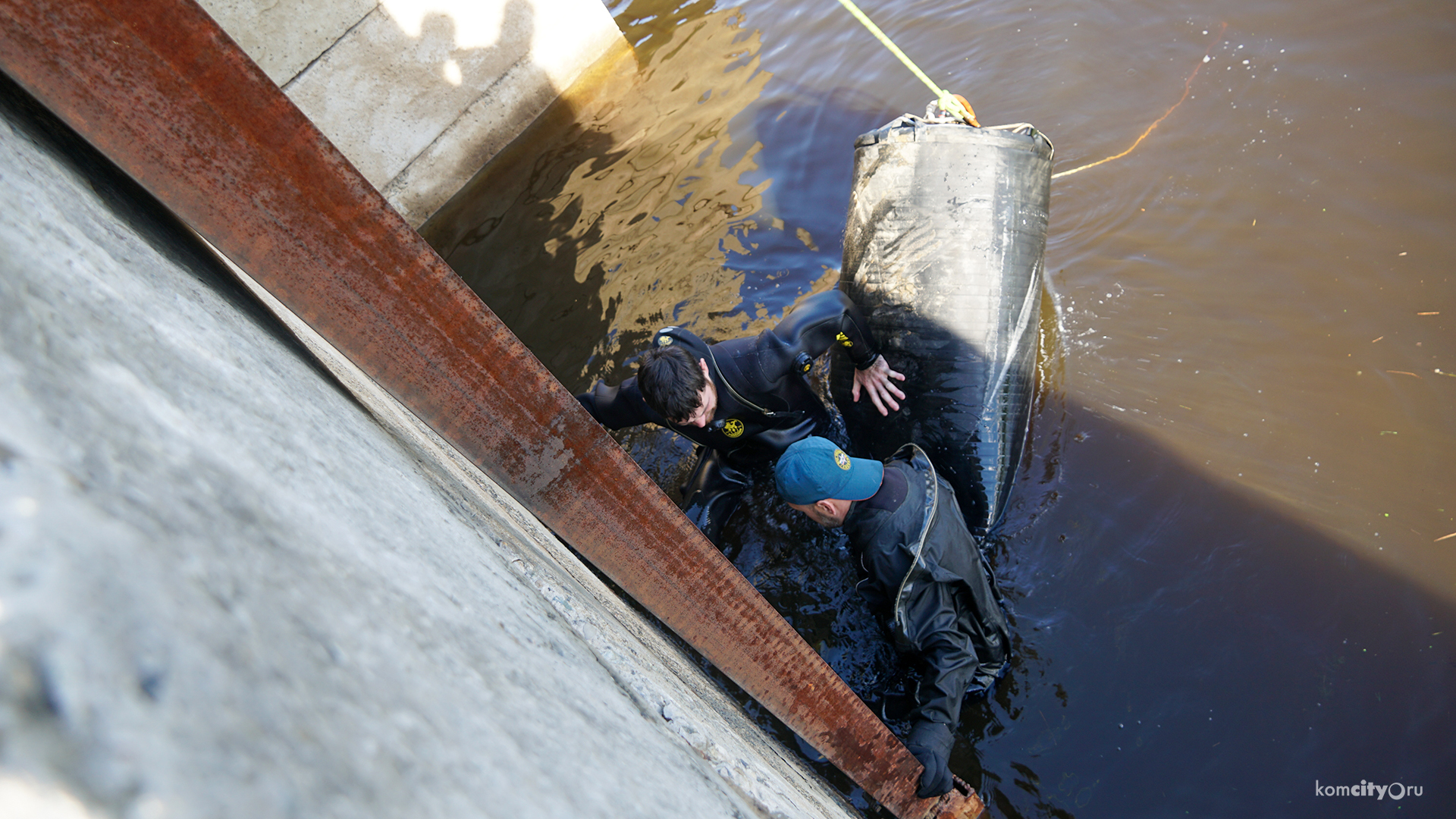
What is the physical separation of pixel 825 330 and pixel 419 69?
5.11 m

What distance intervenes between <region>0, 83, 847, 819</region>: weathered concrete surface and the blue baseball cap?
1.67 meters

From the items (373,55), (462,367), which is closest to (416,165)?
(373,55)

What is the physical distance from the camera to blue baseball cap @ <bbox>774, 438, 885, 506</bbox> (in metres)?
2.76

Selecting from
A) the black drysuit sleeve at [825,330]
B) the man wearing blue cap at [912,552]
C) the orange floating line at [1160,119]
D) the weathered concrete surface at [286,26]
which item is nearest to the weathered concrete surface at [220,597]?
the man wearing blue cap at [912,552]

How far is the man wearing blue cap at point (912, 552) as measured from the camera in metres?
2.76

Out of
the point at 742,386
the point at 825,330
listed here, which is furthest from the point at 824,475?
the point at 825,330

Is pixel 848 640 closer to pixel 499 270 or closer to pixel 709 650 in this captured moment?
pixel 709 650

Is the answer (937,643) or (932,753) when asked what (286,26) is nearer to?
(937,643)

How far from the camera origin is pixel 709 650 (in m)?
1.74

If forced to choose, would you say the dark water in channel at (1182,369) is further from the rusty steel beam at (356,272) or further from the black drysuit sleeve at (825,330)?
the rusty steel beam at (356,272)

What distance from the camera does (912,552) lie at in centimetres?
278

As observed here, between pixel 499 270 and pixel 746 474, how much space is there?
10.7 feet

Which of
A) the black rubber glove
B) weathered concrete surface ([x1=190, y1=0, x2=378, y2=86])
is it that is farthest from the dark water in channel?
weathered concrete surface ([x1=190, y1=0, x2=378, y2=86])

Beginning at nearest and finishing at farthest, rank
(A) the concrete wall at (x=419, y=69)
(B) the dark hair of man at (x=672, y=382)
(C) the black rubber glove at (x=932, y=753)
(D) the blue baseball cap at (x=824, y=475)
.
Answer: (C) the black rubber glove at (x=932, y=753), (D) the blue baseball cap at (x=824, y=475), (B) the dark hair of man at (x=672, y=382), (A) the concrete wall at (x=419, y=69)
